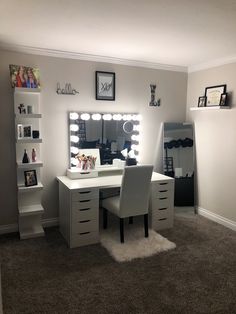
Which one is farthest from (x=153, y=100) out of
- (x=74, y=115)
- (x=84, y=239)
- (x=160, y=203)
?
(x=84, y=239)

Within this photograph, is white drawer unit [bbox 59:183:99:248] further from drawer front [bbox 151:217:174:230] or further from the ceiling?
the ceiling

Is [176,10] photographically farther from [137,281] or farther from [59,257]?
[59,257]

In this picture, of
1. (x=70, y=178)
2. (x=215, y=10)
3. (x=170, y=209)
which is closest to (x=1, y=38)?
(x=70, y=178)

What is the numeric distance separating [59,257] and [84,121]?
1714mm

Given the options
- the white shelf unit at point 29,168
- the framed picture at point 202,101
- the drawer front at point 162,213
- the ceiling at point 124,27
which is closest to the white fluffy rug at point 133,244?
the drawer front at point 162,213

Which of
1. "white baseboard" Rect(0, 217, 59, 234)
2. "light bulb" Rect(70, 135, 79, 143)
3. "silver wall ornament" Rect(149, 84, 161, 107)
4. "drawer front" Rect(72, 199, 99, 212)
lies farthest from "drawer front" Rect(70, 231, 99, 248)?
"silver wall ornament" Rect(149, 84, 161, 107)

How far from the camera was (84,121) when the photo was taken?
3621 mm

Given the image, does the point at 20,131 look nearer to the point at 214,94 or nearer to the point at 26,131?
the point at 26,131

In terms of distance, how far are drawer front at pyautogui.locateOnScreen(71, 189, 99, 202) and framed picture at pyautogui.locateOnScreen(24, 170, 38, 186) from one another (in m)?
0.62

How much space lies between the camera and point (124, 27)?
8.05 ft

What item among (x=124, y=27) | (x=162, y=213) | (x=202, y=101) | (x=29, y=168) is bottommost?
(x=162, y=213)

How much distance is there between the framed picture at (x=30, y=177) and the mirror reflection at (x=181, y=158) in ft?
6.36

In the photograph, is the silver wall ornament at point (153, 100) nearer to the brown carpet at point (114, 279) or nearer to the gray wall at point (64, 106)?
the gray wall at point (64, 106)

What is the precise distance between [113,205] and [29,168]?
3.64 feet
